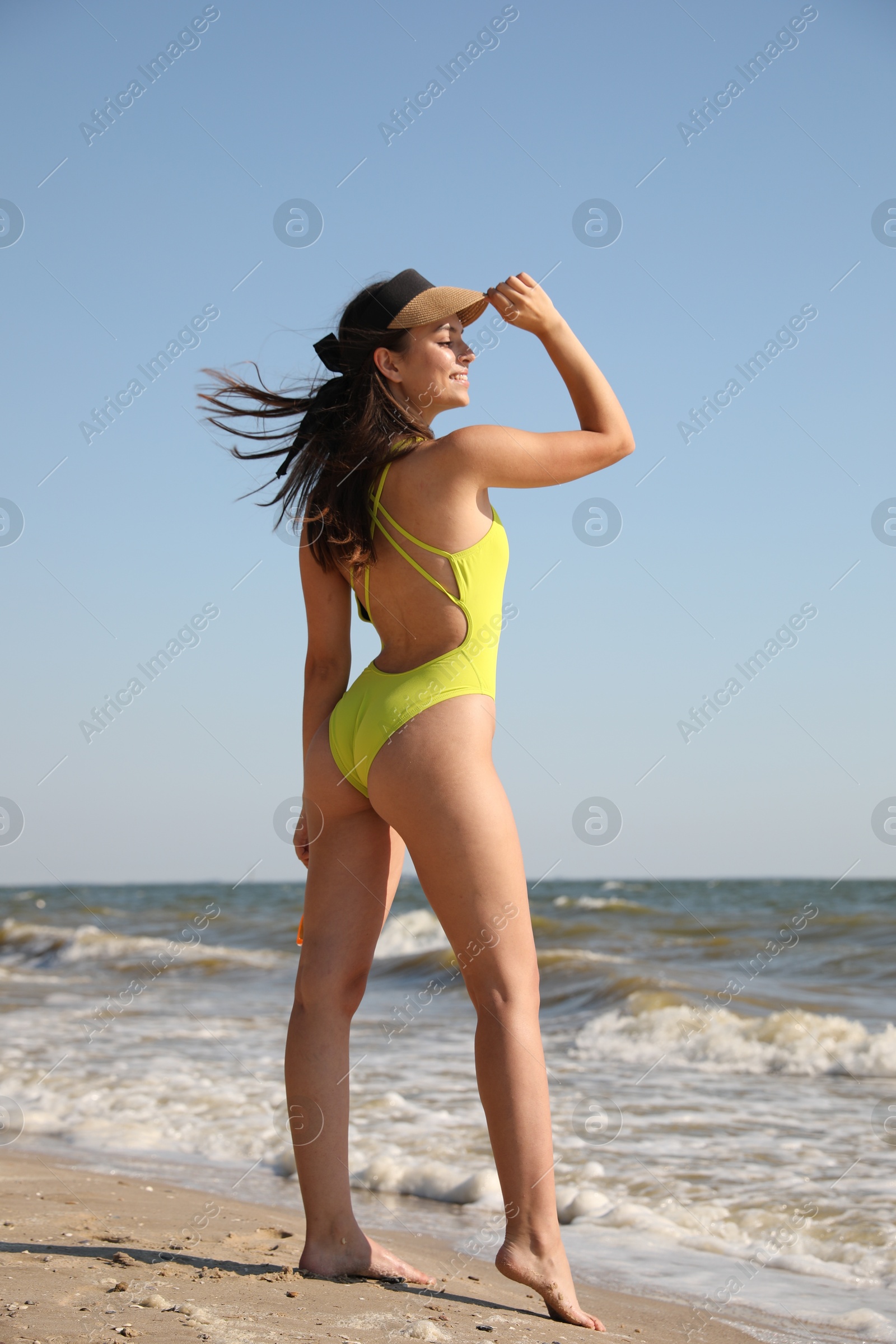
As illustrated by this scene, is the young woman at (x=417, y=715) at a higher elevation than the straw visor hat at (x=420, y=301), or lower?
lower

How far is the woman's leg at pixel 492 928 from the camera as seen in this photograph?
192 centimetres

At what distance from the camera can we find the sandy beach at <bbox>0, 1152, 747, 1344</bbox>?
1.79 metres

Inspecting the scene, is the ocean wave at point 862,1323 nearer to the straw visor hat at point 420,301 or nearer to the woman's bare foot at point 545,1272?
the woman's bare foot at point 545,1272

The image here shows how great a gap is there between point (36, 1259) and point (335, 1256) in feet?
2.15

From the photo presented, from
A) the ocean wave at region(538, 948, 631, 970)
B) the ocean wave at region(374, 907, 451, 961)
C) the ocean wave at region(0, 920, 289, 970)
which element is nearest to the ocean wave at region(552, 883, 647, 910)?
the ocean wave at region(374, 907, 451, 961)

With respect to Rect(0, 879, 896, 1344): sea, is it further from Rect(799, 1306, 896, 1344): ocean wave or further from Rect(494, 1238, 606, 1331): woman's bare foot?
Rect(494, 1238, 606, 1331): woman's bare foot

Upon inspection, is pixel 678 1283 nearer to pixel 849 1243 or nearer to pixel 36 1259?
pixel 849 1243

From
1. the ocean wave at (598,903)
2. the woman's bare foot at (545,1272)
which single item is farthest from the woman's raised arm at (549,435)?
the ocean wave at (598,903)

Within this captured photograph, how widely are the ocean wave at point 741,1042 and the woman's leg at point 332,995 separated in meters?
4.23

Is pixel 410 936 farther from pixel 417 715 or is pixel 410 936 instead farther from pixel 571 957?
pixel 417 715

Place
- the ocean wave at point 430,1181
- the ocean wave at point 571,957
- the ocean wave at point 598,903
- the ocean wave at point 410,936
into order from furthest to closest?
1. the ocean wave at point 598,903
2. the ocean wave at point 410,936
3. the ocean wave at point 571,957
4. the ocean wave at point 430,1181

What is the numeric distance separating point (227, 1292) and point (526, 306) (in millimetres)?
2019

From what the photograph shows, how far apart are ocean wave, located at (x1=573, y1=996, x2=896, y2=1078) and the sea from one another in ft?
0.08

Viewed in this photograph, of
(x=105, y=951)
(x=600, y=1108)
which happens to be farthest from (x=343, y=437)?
(x=105, y=951)
